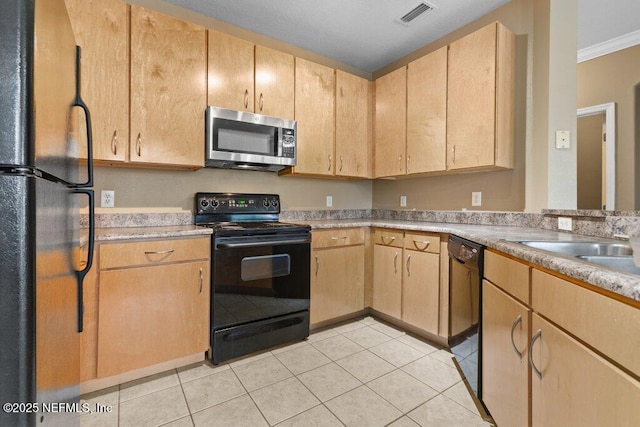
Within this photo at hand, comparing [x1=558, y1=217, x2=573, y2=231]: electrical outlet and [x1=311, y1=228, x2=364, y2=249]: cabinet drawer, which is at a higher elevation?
[x1=558, y1=217, x2=573, y2=231]: electrical outlet

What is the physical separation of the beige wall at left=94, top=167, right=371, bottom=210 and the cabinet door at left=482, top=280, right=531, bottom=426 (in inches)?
75.5

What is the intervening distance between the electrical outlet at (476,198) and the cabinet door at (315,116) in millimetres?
1247


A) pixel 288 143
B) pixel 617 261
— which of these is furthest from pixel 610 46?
pixel 288 143

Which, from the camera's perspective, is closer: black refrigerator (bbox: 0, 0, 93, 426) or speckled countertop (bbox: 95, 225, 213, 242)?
black refrigerator (bbox: 0, 0, 93, 426)

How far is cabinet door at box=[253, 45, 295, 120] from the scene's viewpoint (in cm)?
241

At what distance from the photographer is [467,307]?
165 centimetres

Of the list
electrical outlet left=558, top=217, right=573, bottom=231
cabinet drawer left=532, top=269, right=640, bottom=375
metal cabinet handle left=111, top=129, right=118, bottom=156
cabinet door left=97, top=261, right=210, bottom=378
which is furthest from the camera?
metal cabinet handle left=111, top=129, right=118, bottom=156

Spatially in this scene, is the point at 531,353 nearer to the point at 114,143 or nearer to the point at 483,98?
the point at 483,98

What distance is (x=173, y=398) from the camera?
163cm

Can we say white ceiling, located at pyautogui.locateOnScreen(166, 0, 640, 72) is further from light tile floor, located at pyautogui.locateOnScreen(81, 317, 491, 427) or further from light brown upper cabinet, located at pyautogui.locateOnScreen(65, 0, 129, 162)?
light tile floor, located at pyautogui.locateOnScreen(81, 317, 491, 427)

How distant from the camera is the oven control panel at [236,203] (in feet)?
7.82

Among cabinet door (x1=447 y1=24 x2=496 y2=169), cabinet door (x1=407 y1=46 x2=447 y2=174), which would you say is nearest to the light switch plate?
cabinet door (x1=447 y1=24 x2=496 y2=169)

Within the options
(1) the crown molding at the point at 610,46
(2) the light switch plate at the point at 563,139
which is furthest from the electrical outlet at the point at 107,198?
(1) the crown molding at the point at 610,46

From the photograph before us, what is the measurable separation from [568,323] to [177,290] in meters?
1.86
